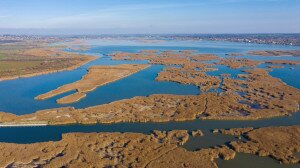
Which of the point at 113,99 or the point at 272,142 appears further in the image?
the point at 113,99

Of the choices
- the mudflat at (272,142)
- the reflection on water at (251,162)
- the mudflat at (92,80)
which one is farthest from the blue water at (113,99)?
the mudflat at (92,80)

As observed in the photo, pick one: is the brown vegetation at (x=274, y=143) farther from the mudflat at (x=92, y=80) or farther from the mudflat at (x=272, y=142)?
the mudflat at (x=92, y=80)

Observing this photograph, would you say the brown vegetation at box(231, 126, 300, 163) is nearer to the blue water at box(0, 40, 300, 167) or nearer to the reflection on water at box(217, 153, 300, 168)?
the reflection on water at box(217, 153, 300, 168)

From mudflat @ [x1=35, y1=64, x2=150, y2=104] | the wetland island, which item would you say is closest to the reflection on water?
the wetland island

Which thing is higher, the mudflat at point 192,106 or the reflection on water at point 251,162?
the mudflat at point 192,106

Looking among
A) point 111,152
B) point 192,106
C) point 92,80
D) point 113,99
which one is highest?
point 192,106

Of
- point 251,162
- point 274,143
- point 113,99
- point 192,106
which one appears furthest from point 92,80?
point 251,162

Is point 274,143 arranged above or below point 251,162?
above

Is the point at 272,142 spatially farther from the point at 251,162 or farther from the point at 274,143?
the point at 251,162
